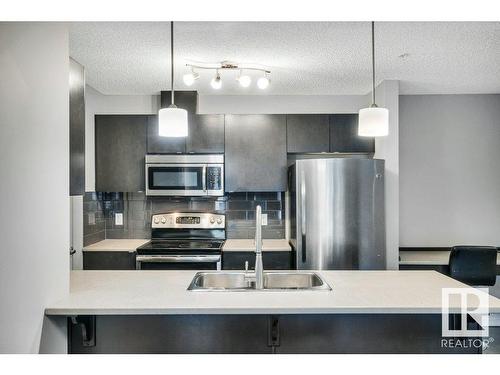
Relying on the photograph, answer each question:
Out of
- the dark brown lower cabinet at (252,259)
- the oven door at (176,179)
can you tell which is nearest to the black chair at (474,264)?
the dark brown lower cabinet at (252,259)

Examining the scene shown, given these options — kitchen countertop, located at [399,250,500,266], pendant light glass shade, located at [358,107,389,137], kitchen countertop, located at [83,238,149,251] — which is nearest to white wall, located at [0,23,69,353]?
pendant light glass shade, located at [358,107,389,137]

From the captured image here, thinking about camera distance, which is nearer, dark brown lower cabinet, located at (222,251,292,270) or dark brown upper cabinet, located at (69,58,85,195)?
dark brown upper cabinet, located at (69,58,85,195)

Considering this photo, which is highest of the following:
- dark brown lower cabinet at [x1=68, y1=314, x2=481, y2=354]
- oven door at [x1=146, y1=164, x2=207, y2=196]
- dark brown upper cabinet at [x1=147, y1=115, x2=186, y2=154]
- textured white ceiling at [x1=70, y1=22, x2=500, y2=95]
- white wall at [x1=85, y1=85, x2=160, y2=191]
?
textured white ceiling at [x1=70, y1=22, x2=500, y2=95]

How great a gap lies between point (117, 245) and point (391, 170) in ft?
8.76

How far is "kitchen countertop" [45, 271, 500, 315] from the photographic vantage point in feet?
5.16

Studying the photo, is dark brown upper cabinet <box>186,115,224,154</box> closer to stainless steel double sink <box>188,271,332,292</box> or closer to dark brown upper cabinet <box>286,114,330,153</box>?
dark brown upper cabinet <box>286,114,330,153</box>

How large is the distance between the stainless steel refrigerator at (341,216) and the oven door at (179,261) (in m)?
0.77

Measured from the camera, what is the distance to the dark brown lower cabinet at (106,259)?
3414mm

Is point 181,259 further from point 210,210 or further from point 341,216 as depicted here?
point 341,216

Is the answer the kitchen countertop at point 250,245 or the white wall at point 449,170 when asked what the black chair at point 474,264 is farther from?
the kitchen countertop at point 250,245

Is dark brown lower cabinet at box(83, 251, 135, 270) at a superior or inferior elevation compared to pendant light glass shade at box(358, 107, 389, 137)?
inferior

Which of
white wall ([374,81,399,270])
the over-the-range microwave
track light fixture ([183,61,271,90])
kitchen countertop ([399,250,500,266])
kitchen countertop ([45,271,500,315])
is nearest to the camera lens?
kitchen countertop ([45,271,500,315])

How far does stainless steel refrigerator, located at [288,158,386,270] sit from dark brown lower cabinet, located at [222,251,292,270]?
0.27 m
